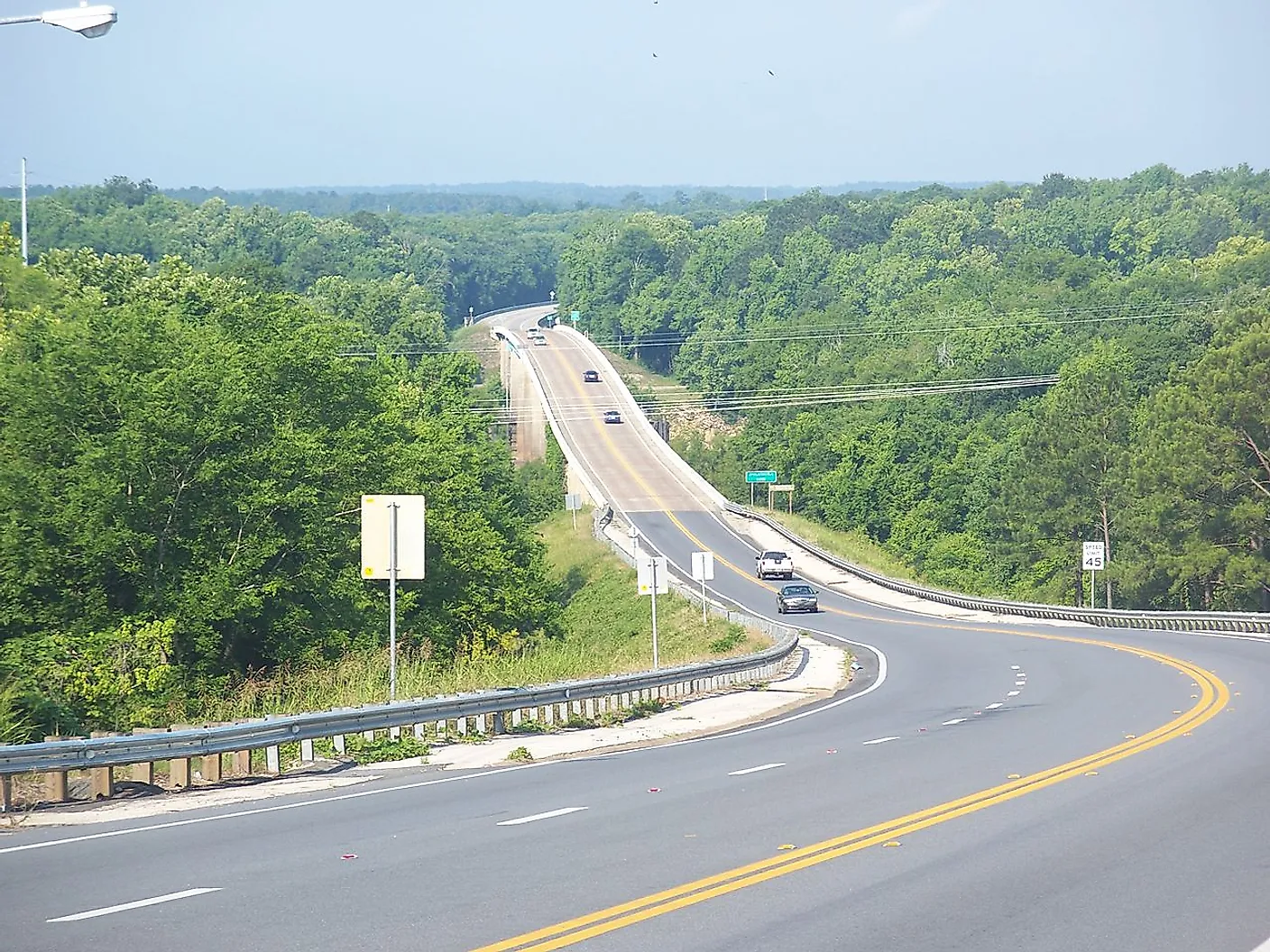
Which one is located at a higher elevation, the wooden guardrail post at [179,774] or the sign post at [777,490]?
the sign post at [777,490]

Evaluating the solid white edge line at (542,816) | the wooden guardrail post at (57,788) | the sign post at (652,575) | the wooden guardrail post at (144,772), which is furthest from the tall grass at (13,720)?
the sign post at (652,575)

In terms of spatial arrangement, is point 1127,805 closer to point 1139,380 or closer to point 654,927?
point 654,927

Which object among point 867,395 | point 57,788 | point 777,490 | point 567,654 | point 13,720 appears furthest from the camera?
point 867,395

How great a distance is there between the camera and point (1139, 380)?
10738 cm

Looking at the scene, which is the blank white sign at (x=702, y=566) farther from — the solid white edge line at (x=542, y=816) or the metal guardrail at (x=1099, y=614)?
the solid white edge line at (x=542, y=816)

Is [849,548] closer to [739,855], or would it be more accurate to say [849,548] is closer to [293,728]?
[293,728]

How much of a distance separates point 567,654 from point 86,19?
65.3 feet

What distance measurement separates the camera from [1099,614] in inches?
2291

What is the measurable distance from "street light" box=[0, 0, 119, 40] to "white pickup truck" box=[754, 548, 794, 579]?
215 feet

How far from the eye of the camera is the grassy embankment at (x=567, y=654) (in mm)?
23344

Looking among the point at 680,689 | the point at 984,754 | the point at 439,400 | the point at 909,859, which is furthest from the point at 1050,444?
the point at 909,859

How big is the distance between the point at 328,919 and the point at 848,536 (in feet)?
332

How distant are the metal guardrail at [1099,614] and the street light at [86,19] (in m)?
40.5

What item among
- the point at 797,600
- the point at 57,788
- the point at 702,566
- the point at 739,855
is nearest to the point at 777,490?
the point at 797,600
